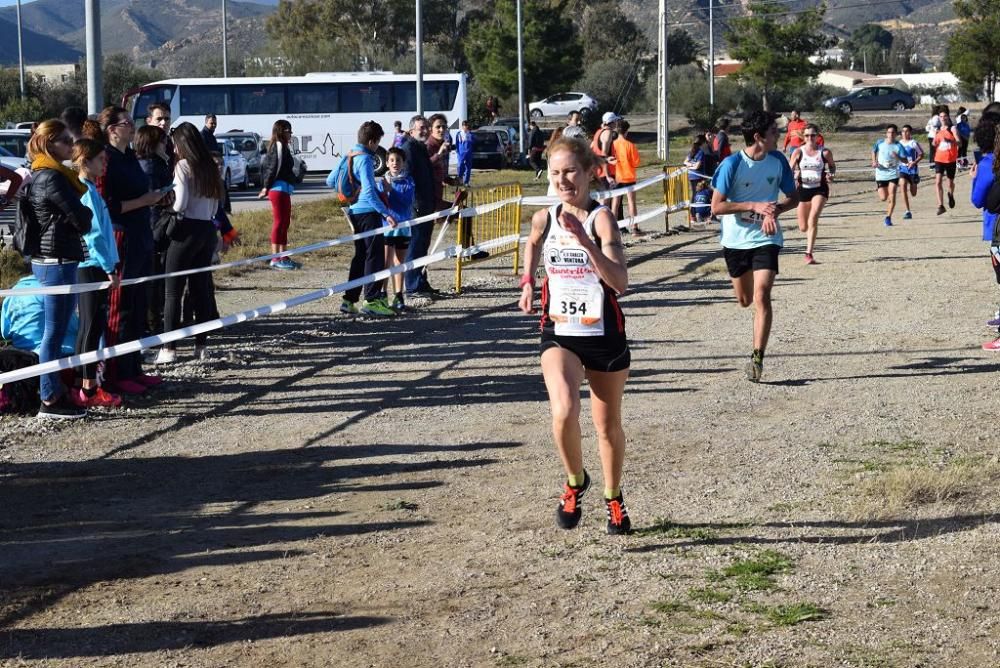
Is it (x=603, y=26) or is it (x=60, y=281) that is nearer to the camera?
A: (x=60, y=281)

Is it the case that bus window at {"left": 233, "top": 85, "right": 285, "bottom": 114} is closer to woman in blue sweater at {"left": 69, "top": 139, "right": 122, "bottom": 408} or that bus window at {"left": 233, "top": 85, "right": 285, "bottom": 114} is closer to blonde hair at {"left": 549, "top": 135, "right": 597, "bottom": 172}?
woman in blue sweater at {"left": 69, "top": 139, "right": 122, "bottom": 408}

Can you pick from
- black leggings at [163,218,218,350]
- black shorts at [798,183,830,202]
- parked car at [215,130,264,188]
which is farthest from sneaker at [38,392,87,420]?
parked car at [215,130,264,188]

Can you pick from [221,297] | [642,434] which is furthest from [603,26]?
[642,434]

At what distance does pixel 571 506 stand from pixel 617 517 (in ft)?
0.71

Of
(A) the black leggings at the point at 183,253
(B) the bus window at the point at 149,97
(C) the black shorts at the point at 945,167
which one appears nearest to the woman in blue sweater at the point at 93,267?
(A) the black leggings at the point at 183,253

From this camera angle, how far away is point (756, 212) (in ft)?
32.4

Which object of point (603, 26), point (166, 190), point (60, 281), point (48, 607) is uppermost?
point (603, 26)

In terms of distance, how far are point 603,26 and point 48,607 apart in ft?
343

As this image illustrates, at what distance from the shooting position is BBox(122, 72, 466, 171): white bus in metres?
47.2

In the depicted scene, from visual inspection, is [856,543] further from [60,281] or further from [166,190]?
[166,190]

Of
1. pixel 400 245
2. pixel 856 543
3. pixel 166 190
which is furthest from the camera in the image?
pixel 400 245

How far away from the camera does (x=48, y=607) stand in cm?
559

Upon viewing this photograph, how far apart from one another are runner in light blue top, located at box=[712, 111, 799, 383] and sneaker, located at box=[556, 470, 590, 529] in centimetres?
391

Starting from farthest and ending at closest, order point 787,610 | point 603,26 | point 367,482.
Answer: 1. point 603,26
2. point 367,482
3. point 787,610
